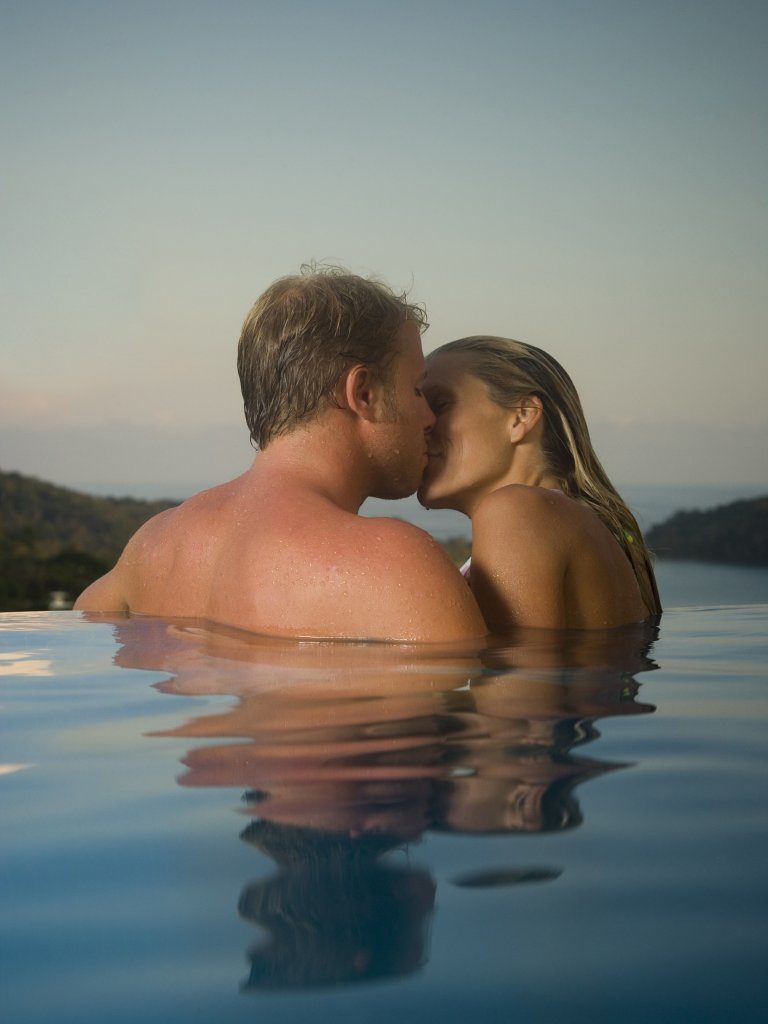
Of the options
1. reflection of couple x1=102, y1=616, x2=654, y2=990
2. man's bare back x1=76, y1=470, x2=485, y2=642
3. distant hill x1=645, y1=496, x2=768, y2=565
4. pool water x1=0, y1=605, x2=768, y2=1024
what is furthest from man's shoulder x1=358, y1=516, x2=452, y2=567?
distant hill x1=645, y1=496, x2=768, y2=565

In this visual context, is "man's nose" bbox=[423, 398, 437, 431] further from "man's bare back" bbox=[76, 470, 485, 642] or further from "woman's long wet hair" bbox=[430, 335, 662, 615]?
"man's bare back" bbox=[76, 470, 485, 642]

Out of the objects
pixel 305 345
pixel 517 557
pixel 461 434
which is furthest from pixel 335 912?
pixel 461 434

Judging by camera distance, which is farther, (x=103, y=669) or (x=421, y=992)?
(x=103, y=669)

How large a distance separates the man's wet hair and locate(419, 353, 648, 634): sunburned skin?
0.56m

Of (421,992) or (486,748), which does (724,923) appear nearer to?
(421,992)

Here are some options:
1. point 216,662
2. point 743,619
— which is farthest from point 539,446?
point 216,662

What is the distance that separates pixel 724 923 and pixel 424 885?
0.87ft

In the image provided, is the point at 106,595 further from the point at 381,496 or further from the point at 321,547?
the point at 321,547

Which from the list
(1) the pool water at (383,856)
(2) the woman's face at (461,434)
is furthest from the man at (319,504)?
(1) the pool water at (383,856)

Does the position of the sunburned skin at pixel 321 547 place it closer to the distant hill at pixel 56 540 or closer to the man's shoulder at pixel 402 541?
the man's shoulder at pixel 402 541

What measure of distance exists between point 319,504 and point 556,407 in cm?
126

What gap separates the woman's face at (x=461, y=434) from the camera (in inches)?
150

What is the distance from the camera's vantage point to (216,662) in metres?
2.54

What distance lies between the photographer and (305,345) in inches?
123
